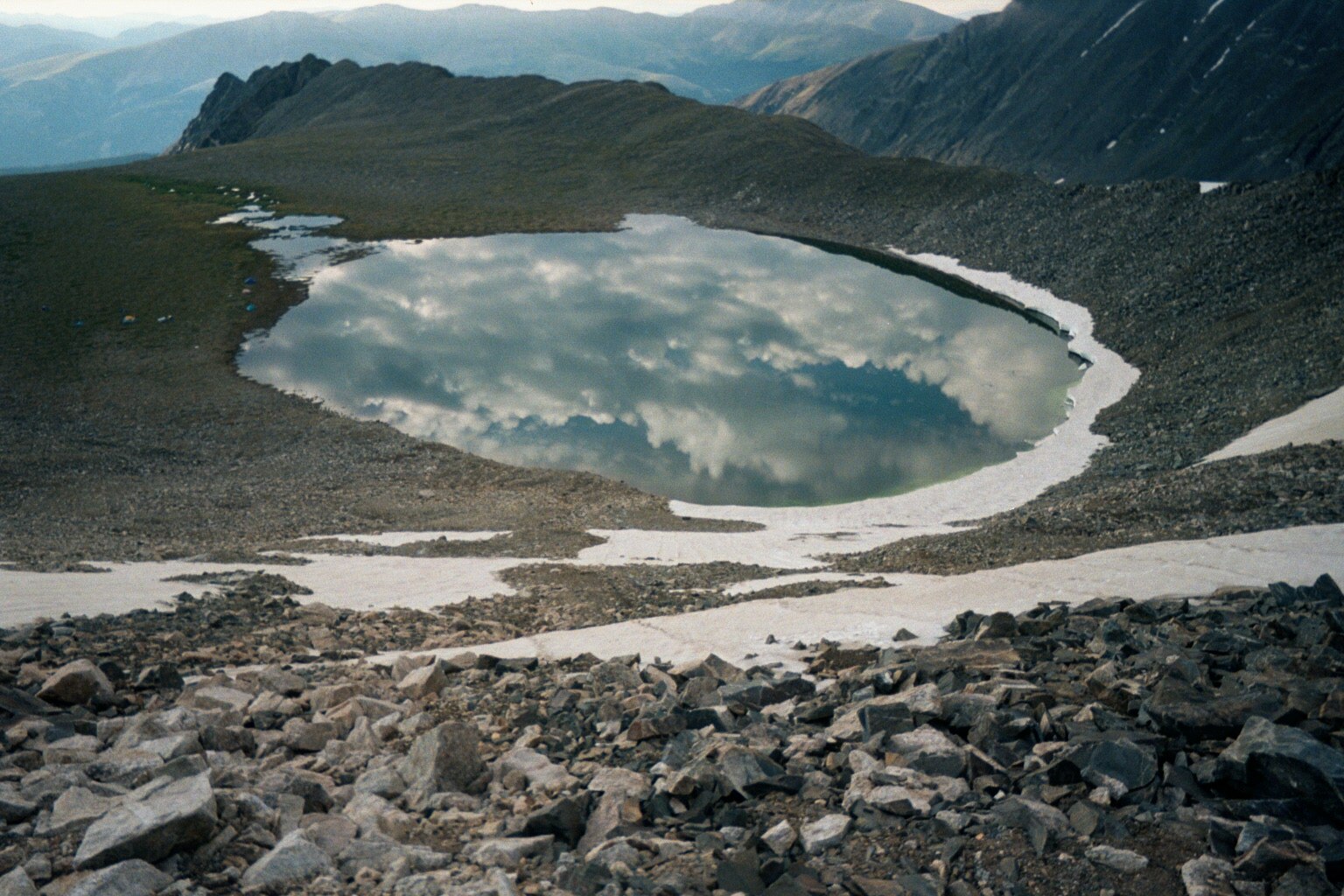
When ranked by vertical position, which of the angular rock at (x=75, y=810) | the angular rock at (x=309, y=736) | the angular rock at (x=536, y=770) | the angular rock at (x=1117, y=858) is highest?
the angular rock at (x=1117, y=858)

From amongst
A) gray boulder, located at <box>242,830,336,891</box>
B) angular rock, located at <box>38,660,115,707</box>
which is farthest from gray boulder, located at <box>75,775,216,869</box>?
angular rock, located at <box>38,660,115,707</box>

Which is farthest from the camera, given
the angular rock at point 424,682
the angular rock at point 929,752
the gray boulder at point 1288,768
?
the angular rock at point 424,682

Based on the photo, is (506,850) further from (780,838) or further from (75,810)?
(75,810)

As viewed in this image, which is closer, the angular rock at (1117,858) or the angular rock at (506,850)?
the angular rock at (1117,858)

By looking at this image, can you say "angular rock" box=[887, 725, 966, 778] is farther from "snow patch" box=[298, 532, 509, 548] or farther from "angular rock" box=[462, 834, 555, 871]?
"snow patch" box=[298, 532, 509, 548]

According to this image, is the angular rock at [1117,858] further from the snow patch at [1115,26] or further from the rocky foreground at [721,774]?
the snow patch at [1115,26]

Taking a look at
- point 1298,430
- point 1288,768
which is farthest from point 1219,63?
point 1288,768

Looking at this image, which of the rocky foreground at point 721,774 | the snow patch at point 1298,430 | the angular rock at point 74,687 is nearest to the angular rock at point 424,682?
the rocky foreground at point 721,774
